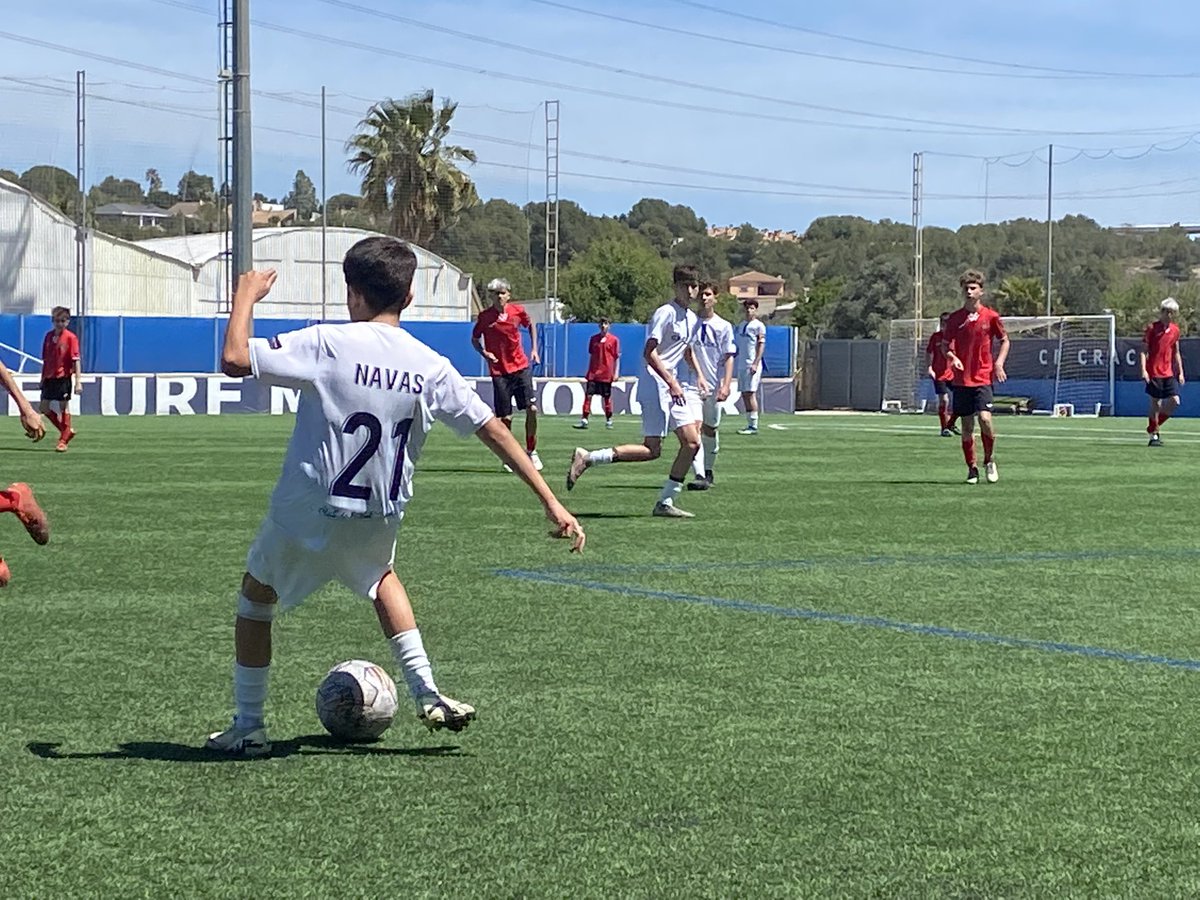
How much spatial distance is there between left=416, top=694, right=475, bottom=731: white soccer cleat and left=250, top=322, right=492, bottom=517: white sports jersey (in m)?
0.58

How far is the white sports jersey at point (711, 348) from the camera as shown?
1501 centimetres

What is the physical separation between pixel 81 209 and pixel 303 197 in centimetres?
535

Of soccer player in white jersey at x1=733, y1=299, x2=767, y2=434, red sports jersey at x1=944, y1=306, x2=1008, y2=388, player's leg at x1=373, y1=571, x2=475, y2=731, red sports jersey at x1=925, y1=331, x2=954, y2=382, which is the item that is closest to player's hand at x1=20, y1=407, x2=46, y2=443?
player's leg at x1=373, y1=571, x2=475, y2=731

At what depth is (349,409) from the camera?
18.2ft

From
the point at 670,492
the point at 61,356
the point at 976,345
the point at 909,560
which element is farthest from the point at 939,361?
the point at 909,560

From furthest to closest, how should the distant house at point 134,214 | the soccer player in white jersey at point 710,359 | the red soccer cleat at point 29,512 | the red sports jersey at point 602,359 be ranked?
the distant house at point 134,214 < the red sports jersey at point 602,359 < the soccer player in white jersey at point 710,359 < the red soccer cleat at point 29,512

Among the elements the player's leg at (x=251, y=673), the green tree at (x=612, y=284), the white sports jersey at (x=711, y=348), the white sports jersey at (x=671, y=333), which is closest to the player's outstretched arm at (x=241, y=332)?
the player's leg at (x=251, y=673)

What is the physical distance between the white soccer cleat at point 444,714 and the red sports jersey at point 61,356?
764 inches

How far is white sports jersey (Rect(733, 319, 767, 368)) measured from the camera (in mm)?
33000

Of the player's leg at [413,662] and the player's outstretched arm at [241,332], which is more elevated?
the player's outstretched arm at [241,332]

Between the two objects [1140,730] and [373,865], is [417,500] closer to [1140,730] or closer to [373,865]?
[1140,730]

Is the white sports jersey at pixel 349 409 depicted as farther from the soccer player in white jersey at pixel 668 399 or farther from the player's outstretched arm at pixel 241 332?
the soccer player in white jersey at pixel 668 399

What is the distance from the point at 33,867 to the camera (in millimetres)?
4348

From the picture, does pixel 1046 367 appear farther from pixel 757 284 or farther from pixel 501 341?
pixel 757 284
